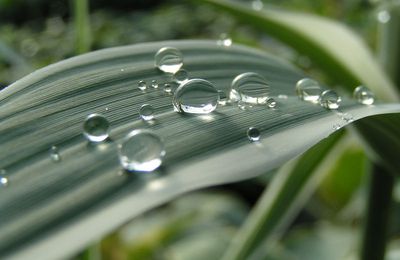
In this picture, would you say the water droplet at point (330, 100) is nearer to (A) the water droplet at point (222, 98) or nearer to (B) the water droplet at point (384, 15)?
(A) the water droplet at point (222, 98)

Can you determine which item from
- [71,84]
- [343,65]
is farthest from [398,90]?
[71,84]

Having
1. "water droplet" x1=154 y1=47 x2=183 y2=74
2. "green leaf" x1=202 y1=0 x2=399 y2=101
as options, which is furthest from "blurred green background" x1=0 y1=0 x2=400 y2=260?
"water droplet" x1=154 y1=47 x2=183 y2=74

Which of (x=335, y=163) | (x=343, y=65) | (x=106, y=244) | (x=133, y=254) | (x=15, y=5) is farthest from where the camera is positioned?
(x=15, y=5)

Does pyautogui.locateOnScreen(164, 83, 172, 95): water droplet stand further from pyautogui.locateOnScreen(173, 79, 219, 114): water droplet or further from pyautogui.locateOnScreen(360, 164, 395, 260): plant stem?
pyautogui.locateOnScreen(360, 164, 395, 260): plant stem

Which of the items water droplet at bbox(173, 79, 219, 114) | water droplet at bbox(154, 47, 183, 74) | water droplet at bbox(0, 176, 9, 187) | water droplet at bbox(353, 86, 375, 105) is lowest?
water droplet at bbox(0, 176, 9, 187)

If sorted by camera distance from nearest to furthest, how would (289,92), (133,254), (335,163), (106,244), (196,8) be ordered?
(289,92)
(106,244)
(133,254)
(335,163)
(196,8)

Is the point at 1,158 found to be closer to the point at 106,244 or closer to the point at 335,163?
the point at 106,244
